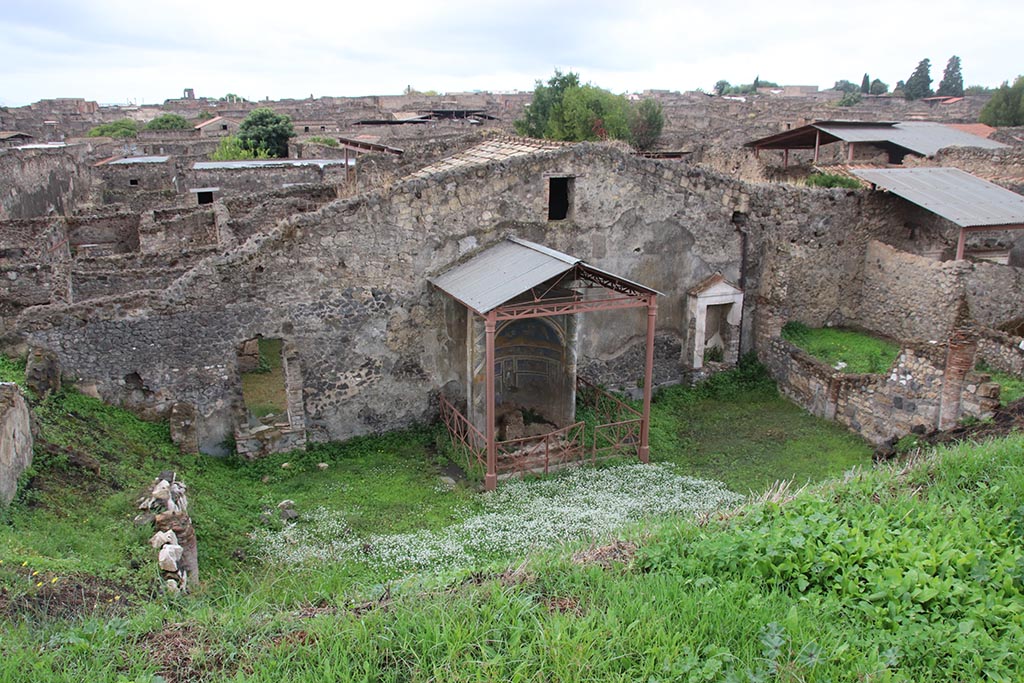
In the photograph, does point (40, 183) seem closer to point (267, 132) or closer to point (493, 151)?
point (267, 132)

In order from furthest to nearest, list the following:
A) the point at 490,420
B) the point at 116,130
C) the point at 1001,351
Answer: the point at 116,130 < the point at 1001,351 < the point at 490,420

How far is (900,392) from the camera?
38.7 feet

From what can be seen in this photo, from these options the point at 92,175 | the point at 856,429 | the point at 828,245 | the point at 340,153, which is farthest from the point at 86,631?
the point at 340,153

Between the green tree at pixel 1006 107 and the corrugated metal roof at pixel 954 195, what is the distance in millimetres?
31412


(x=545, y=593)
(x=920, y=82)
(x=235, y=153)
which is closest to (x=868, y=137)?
(x=545, y=593)

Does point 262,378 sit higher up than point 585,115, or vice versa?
point 585,115

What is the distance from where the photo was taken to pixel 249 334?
11625 mm

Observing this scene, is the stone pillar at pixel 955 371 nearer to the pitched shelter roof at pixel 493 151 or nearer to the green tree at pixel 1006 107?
the pitched shelter roof at pixel 493 151

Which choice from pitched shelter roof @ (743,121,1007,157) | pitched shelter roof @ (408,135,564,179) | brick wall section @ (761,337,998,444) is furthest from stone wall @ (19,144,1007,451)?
pitched shelter roof @ (743,121,1007,157)

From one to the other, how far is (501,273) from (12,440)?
6.52m

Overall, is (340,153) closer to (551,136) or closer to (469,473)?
(551,136)

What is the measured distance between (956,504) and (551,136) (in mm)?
35452

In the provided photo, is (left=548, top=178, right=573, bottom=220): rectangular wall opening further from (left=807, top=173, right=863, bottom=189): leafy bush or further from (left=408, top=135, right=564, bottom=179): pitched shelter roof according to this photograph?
(left=807, top=173, right=863, bottom=189): leafy bush

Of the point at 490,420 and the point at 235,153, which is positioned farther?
the point at 235,153
